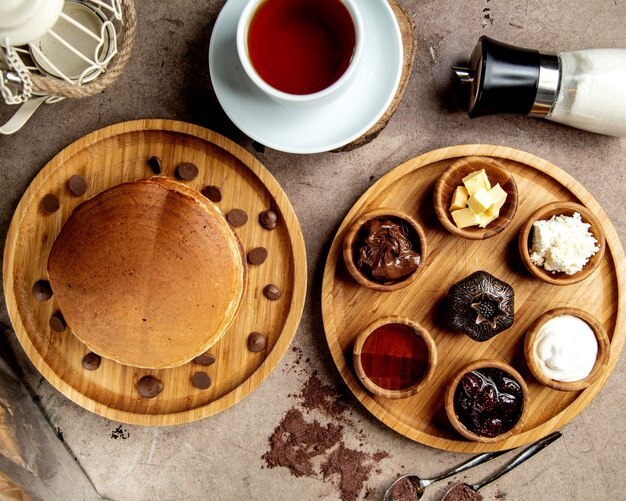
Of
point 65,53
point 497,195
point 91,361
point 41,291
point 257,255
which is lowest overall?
point 91,361

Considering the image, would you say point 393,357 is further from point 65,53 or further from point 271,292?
point 65,53

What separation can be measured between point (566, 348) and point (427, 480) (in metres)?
0.64

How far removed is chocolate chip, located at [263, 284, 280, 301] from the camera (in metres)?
1.84

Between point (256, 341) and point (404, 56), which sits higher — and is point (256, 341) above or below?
below

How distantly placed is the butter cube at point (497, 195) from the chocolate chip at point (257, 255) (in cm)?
70

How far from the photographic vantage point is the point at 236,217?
1836mm

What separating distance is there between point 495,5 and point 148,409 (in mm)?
1721

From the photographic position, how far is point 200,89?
6.27 ft

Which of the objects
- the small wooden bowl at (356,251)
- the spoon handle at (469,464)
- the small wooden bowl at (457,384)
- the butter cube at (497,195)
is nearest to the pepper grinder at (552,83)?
the butter cube at (497,195)

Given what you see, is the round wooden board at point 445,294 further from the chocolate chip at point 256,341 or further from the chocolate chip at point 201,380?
the chocolate chip at point 201,380

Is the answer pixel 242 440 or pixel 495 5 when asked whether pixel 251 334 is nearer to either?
pixel 242 440

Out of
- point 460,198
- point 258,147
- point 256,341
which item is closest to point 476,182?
point 460,198

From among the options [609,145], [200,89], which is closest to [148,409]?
[200,89]

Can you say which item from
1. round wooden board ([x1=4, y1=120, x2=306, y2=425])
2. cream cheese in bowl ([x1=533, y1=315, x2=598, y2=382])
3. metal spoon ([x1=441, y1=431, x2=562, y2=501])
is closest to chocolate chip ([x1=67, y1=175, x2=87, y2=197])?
round wooden board ([x1=4, y1=120, x2=306, y2=425])
